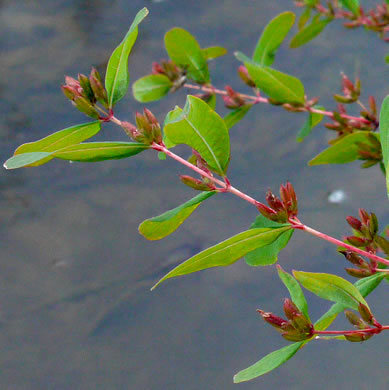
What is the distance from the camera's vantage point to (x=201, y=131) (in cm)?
72

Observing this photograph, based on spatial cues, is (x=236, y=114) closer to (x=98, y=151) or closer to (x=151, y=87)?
(x=151, y=87)

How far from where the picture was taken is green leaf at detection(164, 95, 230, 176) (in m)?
0.69

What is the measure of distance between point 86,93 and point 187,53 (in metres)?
0.50

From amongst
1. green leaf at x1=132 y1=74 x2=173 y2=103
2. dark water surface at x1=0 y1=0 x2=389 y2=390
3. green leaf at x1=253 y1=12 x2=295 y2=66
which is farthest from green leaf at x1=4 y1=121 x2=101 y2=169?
dark water surface at x1=0 y1=0 x2=389 y2=390

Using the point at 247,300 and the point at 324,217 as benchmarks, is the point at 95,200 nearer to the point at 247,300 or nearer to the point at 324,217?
the point at 247,300

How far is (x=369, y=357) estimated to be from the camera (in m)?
1.53

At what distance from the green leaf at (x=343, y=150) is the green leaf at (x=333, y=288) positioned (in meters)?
0.36

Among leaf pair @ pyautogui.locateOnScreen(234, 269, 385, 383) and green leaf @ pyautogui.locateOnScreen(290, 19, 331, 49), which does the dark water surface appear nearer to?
green leaf @ pyautogui.locateOnScreen(290, 19, 331, 49)

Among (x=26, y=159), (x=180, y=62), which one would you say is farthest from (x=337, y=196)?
(x=26, y=159)

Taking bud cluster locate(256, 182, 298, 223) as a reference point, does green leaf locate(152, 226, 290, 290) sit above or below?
below

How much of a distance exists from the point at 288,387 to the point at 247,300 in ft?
0.86

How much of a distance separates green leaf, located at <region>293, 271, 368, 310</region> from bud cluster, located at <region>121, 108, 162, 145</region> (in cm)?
27

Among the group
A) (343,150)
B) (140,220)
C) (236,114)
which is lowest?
(140,220)

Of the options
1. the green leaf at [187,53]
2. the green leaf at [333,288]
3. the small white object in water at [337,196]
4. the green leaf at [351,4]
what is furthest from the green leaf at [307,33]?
the green leaf at [333,288]
